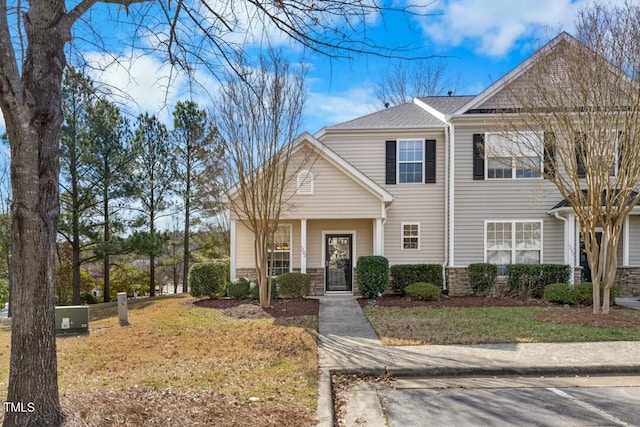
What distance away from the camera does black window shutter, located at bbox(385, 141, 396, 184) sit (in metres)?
13.8

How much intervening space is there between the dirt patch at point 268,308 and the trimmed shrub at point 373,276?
4.98ft

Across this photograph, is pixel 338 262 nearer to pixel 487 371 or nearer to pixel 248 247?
pixel 248 247

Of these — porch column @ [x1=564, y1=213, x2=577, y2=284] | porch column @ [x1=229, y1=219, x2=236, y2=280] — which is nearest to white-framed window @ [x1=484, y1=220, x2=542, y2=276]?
porch column @ [x1=564, y1=213, x2=577, y2=284]

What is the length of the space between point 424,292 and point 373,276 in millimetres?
1550

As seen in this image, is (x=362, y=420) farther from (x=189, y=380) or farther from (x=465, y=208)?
(x=465, y=208)

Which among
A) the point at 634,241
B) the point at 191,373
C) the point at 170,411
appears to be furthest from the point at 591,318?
the point at 170,411

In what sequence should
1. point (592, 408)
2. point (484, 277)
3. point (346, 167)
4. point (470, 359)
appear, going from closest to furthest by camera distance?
point (592, 408), point (470, 359), point (484, 277), point (346, 167)

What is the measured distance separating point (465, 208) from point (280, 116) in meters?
7.12

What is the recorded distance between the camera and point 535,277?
1233 centimetres

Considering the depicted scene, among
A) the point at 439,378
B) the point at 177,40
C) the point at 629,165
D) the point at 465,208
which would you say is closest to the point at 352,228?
the point at 465,208

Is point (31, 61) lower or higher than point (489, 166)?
lower

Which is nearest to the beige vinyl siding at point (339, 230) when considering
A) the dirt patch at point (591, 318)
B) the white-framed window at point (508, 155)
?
the white-framed window at point (508, 155)

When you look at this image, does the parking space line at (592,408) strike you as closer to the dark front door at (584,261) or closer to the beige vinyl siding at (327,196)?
the beige vinyl siding at (327,196)

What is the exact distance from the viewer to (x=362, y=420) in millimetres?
3945
